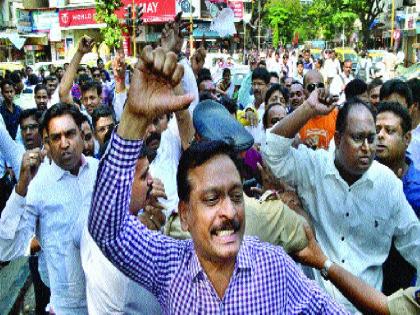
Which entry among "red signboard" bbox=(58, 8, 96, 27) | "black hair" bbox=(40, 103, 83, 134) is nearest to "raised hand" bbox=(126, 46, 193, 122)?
"black hair" bbox=(40, 103, 83, 134)

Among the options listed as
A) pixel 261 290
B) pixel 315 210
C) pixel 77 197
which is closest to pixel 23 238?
pixel 77 197

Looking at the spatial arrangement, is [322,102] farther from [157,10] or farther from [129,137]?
[157,10]

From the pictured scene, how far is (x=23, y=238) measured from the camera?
9.85 feet

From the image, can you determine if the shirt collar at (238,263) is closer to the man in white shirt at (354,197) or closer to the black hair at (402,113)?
the man in white shirt at (354,197)

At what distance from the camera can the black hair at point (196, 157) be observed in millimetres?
1776

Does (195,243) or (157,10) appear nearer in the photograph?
(195,243)

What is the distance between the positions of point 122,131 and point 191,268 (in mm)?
461

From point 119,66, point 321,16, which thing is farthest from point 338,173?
point 321,16

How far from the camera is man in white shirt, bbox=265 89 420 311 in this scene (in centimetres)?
282

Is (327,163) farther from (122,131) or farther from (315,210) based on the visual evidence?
(122,131)

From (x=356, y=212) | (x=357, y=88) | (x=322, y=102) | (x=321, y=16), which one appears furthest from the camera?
(x=321, y=16)

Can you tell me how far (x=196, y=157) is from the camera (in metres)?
1.79

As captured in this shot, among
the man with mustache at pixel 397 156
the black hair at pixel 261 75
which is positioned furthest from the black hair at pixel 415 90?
the black hair at pixel 261 75

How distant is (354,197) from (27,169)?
1.73m
